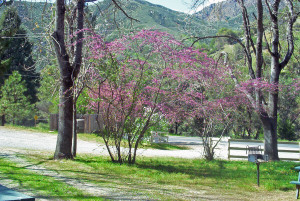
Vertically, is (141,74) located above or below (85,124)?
above

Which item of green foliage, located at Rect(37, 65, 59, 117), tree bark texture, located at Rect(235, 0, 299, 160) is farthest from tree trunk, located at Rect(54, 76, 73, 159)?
tree bark texture, located at Rect(235, 0, 299, 160)

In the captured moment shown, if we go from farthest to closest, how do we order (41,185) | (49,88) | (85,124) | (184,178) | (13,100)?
Answer: 1. (13,100)
2. (85,124)
3. (49,88)
4. (184,178)
5. (41,185)

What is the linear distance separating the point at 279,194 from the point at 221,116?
510cm

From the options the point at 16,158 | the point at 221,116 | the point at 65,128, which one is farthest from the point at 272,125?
the point at 16,158

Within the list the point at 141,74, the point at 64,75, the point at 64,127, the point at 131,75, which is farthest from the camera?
the point at 64,127

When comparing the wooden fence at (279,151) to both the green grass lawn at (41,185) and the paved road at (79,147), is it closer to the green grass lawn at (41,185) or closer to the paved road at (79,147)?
the paved road at (79,147)

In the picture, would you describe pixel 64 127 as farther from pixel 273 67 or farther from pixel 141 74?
pixel 273 67

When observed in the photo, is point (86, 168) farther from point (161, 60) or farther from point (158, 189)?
point (161, 60)

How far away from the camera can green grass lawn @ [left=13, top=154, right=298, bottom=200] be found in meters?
7.67

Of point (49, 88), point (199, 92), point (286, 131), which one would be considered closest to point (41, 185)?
point (199, 92)

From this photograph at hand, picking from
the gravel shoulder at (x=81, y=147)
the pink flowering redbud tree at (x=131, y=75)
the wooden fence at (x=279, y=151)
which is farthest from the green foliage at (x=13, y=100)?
the pink flowering redbud tree at (x=131, y=75)

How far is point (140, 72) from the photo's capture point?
33.9 feet

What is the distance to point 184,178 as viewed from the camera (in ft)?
30.3

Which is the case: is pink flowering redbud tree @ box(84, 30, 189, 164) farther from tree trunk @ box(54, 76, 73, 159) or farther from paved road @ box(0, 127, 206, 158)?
paved road @ box(0, 127, 206, 158)
